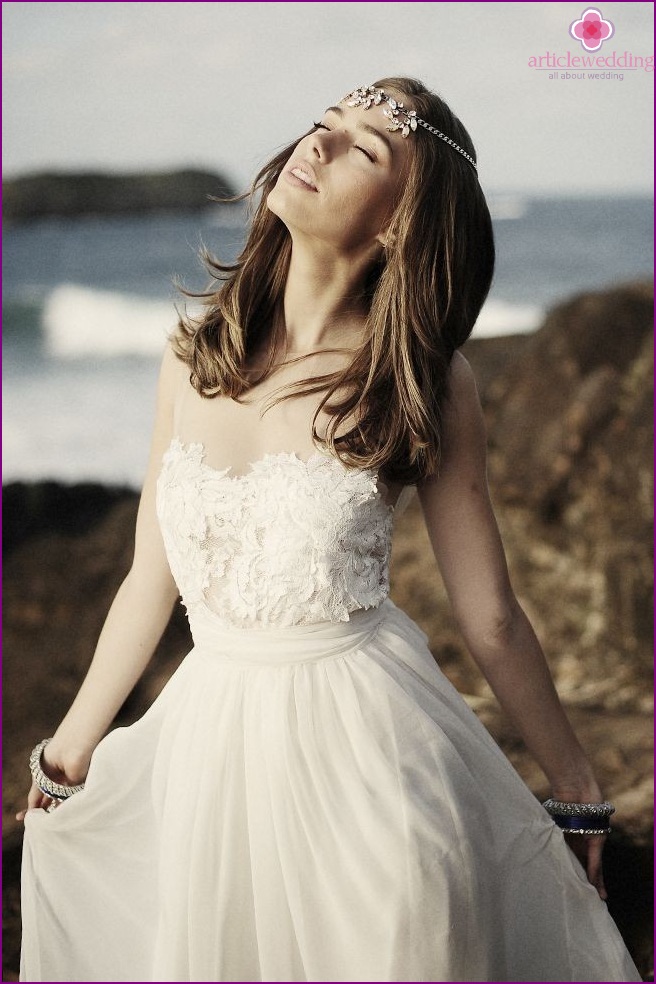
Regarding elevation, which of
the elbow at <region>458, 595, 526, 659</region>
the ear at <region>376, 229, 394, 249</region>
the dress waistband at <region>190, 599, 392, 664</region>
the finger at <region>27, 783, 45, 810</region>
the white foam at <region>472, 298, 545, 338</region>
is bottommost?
the finger at <region>27, 783, 45, 810</region>

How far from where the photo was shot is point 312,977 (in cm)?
130

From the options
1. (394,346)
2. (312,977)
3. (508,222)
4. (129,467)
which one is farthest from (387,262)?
(508,222)

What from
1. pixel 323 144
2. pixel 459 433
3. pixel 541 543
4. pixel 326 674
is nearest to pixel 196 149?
pixel 541 543

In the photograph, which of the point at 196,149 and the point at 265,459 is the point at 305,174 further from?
the point at 196,149

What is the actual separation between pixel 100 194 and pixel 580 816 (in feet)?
16.8

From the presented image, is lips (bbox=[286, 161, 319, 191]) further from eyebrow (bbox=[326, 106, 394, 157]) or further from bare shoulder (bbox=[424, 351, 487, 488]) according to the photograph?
bare shoulder (bbox=[424, 351, 487, 488])

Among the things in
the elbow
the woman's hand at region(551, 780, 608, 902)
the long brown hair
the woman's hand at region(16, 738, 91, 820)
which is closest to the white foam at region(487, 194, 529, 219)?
the long brown hair

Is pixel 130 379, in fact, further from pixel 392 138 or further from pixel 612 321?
pixel 392 138

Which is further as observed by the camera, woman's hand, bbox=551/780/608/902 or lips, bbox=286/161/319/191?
woman's hand, bbox=551/780/608/902

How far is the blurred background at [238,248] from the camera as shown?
3836 millimetres

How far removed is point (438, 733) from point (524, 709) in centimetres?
23

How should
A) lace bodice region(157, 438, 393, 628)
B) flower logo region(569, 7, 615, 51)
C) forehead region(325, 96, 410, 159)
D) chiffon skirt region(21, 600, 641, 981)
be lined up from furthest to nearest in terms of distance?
flower logo region(569, 7, 615, 51)
forehead region(325, 96, 410, 159)
lace bodice region(157, 438, 393, 628)
chiffon skirt region(21, 600, 641, 981)

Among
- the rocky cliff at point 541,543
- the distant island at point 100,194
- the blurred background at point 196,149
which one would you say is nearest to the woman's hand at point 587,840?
the rocky cliff at point 541,543

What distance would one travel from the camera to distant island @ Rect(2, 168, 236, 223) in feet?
18.5
